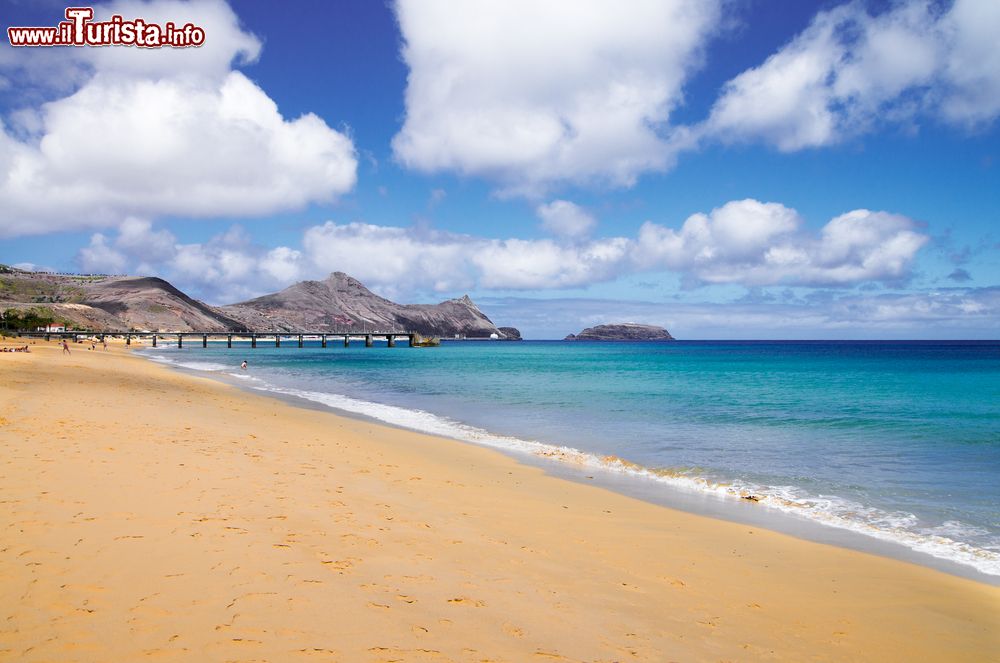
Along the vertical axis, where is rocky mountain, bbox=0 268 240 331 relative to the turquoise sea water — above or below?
above

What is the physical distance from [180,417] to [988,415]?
33.1 m

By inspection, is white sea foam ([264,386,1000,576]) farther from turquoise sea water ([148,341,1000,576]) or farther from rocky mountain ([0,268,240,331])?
rocky mountain ([0,268,240,331])

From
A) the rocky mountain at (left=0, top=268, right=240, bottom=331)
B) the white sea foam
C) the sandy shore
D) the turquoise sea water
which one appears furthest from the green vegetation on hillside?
the sandy shore

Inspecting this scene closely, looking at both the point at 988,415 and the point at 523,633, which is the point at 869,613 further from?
the point at 988,415

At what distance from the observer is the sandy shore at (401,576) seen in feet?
14.9

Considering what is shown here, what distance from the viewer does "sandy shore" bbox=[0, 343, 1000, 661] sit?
4.54m

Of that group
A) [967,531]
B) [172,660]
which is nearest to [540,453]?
[967,531]

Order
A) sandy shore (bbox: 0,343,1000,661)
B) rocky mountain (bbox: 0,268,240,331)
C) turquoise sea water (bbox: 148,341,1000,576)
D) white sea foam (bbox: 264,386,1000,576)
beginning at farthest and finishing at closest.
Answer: rocky mountain (bbox: 0,268,240,331) < turquoise sea water (bbox: 148,341,1000,576) < white sea foam (bbox: 264,386,1000,576) < sandy shore (bbox: 0,343,1000,661)

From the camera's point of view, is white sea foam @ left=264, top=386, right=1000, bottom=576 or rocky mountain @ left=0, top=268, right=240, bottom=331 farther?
rocky mountain @ left=0, top=268, right=240, bottom=331

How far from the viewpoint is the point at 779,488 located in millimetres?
12500

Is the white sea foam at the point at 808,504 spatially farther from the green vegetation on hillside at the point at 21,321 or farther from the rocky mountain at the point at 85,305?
the rocky mountain at the point at 85,305

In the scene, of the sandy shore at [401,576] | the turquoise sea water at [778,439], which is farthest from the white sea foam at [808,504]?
the sandy shore at [401,576]

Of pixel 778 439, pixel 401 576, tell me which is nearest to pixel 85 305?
pixel 778 439

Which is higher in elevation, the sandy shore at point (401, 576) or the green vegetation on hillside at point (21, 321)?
the green vegetation on hillside at point (21, 321)
